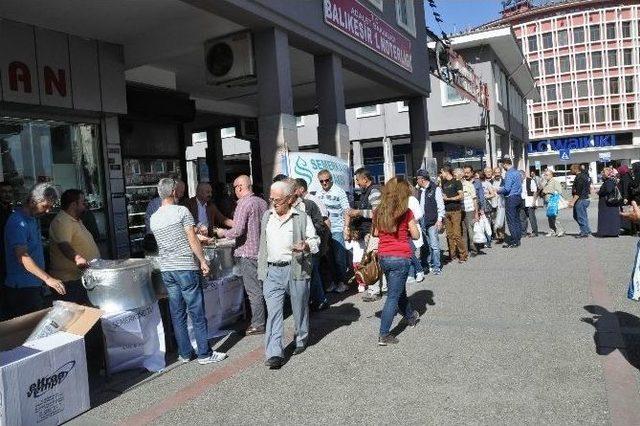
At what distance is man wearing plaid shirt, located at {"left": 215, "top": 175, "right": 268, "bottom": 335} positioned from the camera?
232 inches

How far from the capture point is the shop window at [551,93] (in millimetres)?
66125

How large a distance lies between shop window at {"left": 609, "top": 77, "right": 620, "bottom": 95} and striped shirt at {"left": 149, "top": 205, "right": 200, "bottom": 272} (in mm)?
69277

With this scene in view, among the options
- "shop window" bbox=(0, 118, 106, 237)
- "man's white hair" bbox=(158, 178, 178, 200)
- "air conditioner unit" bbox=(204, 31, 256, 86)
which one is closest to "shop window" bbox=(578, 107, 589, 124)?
"air conditioner unit" bbox=(204, 31, 256, 86)

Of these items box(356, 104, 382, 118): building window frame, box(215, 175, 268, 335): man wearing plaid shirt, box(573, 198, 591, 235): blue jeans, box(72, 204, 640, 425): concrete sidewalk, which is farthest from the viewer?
box(356, 104, 382, 118): building window frame

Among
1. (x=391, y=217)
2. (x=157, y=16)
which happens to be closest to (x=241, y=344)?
(x=391, y=217)

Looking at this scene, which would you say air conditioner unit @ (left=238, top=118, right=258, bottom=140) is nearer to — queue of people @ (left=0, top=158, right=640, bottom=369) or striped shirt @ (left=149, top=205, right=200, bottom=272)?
queue of people @ (left=0, top=158, right=640, bottom=369)

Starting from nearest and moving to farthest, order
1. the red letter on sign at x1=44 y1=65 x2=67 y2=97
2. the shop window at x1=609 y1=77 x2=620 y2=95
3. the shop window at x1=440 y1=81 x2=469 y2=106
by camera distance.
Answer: the red letter on sign at x1=44 y1=65 x2=67 y2=97, the shop window at x1=440 y1=81 x2=469 y2=106, the shop window at x1=609 y1=77 x2=620 y2=95

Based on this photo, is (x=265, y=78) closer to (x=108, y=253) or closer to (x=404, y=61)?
(x=108, y=253)

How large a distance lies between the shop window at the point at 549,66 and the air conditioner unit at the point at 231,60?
66268 millimetres

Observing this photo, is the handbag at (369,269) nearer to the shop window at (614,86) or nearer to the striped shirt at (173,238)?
the striped shirt at (173,238)

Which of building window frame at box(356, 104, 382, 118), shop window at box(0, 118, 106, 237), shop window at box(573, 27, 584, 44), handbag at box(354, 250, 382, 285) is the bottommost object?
handbag at box(354, 250, 382, 285)

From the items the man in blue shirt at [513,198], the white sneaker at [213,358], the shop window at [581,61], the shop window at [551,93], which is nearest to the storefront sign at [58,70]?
the white sneaker at [213,358]

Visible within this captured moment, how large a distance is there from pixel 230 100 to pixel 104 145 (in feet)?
20.9

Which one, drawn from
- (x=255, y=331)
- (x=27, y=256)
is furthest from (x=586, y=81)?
(x=27, y=256)
